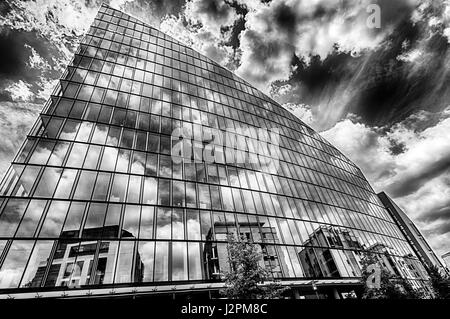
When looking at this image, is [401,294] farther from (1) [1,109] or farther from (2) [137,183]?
(1) [1,109]

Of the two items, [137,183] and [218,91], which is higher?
[218,91]

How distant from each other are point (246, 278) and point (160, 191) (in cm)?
1062

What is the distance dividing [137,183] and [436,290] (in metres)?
38.4

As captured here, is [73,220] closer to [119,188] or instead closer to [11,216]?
[11,216]

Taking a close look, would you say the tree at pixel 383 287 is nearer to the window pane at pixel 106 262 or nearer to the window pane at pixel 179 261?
the window pane at pixel 179 261

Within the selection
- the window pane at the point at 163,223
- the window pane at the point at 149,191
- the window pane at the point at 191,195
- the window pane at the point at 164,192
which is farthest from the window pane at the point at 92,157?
the window pane at the point at 191,195

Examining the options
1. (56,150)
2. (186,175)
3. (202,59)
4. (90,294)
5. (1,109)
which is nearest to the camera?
(90,294)

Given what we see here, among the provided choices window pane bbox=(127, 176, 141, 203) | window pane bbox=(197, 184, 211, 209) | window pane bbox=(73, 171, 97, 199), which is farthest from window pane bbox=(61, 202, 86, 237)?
window pane bbox=(197, 184, 211, 209)

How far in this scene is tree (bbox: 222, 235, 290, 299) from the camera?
1354cm

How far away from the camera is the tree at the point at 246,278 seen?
13.5 m

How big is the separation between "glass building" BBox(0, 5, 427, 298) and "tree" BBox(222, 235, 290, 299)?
3.65m
